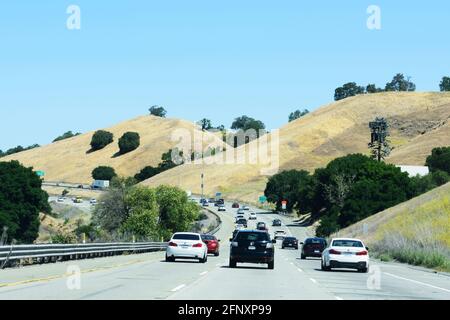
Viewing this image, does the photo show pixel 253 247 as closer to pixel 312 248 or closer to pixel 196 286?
pixel 196 286

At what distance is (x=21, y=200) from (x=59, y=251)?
74.7 m

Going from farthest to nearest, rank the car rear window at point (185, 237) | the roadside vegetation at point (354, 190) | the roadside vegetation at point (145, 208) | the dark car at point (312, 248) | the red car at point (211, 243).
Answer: the roadside vegetation at point (354, 190)
the roadside vegetation at point (145, 208)
the red car at point (211, 243)
the dark car at point (312, 248)
the car rear window at point (185, 237)

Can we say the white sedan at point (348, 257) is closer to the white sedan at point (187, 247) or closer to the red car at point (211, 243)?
the white sedan at point (187, 247)

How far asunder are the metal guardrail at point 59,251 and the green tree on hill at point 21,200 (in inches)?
2021

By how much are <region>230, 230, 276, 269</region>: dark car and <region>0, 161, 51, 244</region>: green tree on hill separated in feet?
222

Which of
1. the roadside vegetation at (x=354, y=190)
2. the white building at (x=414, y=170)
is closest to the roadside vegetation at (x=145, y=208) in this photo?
the roadside vegetation at (x=354, y=190)

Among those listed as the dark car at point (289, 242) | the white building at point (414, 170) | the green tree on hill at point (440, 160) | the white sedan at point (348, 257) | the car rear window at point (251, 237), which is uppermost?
the green tree on hill at point (440, 160)

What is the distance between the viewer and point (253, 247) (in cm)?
3622

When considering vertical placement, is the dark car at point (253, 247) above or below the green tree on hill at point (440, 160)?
below

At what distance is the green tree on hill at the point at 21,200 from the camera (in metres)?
105

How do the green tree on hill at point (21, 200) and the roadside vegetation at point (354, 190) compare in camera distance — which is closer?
the green tree on hill at point (21, 200)

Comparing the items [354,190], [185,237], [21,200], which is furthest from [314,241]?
[21,200]

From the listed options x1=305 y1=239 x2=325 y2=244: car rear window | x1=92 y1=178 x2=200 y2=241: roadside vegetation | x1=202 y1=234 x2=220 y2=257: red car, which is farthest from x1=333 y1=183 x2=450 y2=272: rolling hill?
x1=92 y1=178 x2=200 y2=241: roadside vegetation

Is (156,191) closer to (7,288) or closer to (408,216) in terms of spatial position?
(408,216)
